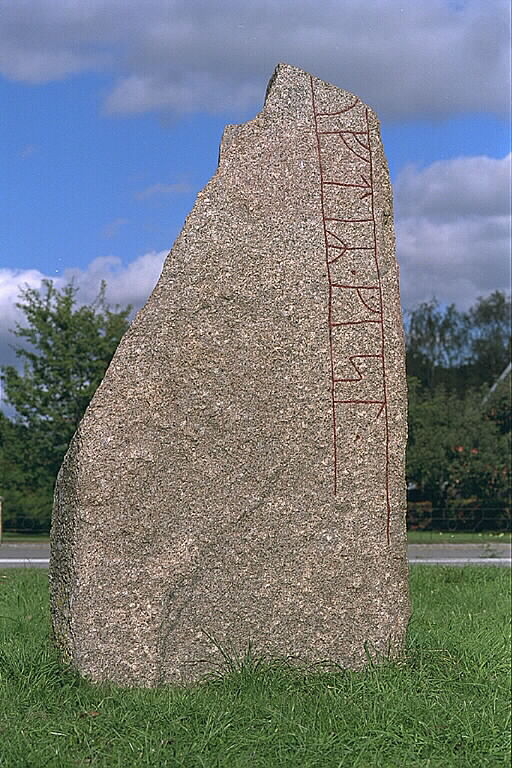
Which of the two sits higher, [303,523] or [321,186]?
[321,186]

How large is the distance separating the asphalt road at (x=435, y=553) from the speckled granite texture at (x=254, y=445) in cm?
603

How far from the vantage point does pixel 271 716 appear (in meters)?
3.78

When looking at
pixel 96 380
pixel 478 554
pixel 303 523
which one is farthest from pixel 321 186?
pixel 96 380

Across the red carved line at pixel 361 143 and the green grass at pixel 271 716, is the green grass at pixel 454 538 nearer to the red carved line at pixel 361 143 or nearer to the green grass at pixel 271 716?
the green grass at pixel 271 716

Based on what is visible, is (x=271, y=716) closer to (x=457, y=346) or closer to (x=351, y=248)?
(x=351, y=248)

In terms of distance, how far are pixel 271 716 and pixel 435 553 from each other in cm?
905

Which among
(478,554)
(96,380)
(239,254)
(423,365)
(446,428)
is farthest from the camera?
(423,365)

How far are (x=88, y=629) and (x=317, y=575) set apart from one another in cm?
109

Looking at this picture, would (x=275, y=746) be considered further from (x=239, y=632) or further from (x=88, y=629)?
(x=88, y=629)

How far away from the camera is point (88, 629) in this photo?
412cm

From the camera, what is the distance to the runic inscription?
14.7 feet

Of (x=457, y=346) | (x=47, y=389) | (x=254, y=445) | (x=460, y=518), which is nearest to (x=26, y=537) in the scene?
(x=47, y=389)

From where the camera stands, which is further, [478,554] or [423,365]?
[423,365]

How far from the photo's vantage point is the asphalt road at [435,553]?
420 inches
